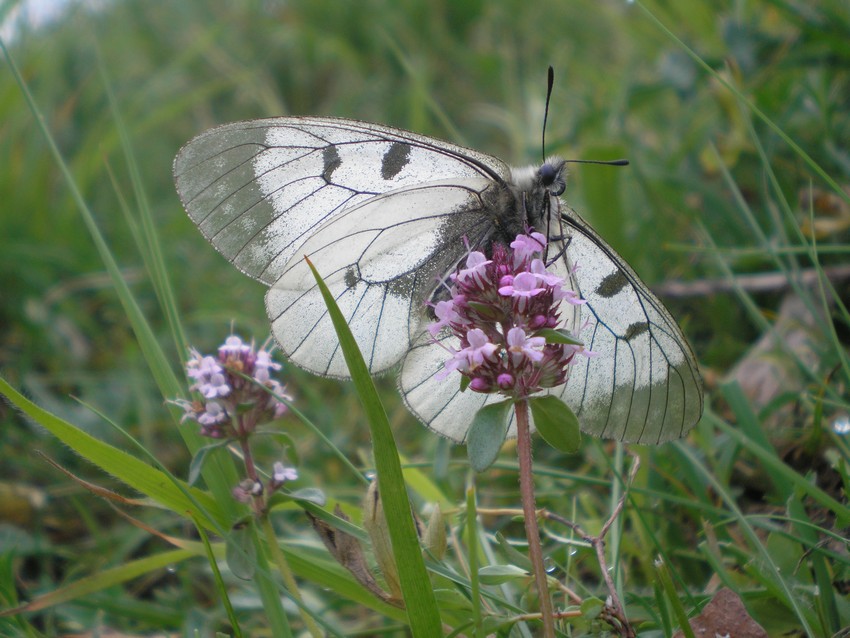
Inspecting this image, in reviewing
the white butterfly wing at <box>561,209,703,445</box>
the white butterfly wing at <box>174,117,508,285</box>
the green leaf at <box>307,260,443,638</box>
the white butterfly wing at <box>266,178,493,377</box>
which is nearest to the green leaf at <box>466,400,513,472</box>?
the green leaf at <box>307,260,443,638</box>

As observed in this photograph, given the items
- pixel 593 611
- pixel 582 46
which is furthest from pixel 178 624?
pixel 582 46

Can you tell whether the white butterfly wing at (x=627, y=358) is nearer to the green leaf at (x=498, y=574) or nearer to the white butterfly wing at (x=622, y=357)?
the white butterfly wing at (x=622, y=357)

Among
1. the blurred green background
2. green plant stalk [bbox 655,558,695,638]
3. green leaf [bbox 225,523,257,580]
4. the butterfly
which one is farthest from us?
the blurred green background

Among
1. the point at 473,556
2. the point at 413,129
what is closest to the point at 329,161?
the point at 473,556

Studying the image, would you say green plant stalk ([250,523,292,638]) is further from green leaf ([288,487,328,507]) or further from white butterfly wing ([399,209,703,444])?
white butterfly wing ([399,209,703,444])

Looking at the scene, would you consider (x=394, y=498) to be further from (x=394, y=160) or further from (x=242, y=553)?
(x=394, y=160)

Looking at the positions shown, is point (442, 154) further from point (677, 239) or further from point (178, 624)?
point (677, 239)

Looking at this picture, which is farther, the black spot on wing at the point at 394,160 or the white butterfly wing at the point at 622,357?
the black spot on wing at the point at 394,160

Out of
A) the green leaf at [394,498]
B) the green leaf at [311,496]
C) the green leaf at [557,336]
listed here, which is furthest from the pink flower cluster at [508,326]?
the green leaf at [311,496]
